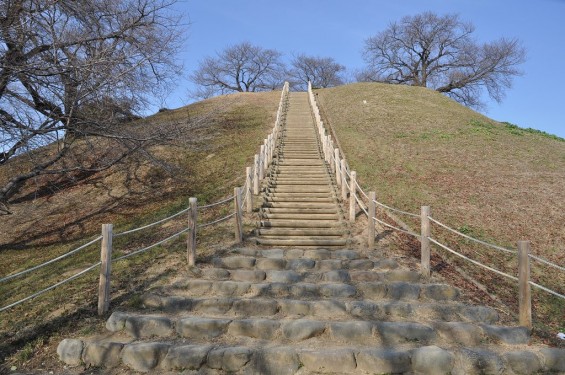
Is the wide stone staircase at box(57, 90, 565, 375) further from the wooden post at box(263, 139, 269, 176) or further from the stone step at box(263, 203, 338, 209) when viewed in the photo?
the wooden post at box(263, 139, 269, 176)

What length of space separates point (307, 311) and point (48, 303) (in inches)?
147

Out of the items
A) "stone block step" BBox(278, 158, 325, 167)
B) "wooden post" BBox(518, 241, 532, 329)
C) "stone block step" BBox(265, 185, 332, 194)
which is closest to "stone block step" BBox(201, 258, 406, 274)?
"wooden post" BBox(518, 241, 532, 329)

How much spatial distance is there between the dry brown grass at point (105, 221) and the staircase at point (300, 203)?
1068 mm

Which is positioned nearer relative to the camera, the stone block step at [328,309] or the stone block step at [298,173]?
the stone block step at [328,309]

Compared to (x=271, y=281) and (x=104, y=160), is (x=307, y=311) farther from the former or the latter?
(x=104, y=160)

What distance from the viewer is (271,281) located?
20.2 ft

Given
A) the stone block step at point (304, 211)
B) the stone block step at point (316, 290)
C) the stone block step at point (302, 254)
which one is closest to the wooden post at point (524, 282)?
the stone block step at point (316, 290)

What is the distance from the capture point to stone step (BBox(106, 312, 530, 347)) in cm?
465

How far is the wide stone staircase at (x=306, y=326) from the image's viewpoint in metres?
4.22

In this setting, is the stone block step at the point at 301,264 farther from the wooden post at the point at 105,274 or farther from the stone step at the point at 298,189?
the stone step at the point at 298,189

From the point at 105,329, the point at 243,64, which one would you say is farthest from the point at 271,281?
the point at 243,64

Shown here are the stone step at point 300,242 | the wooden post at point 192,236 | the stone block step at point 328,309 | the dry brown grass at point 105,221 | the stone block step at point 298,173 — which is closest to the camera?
the dry brown grass at point 105,221

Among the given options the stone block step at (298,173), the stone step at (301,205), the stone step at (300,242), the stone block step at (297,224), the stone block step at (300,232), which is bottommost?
the stone step at (300,242)

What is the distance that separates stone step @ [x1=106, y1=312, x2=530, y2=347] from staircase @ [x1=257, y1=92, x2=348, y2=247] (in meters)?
3.17
